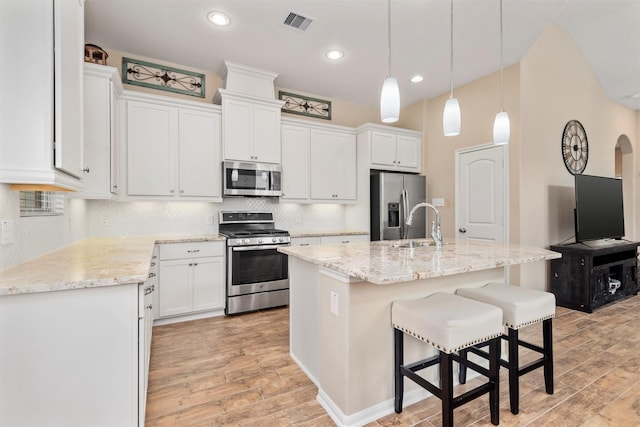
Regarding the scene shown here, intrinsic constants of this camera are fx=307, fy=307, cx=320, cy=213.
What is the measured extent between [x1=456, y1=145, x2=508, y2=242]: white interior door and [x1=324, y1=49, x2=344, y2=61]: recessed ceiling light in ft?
6.91

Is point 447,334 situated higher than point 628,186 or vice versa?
point 628,186

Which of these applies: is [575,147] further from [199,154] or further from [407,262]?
[199,154]

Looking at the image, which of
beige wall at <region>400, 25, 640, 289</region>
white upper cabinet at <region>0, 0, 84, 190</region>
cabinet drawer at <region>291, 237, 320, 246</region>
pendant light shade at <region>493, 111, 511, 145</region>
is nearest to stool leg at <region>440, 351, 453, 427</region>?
pendant light shade at <region>493, 111, 511, 145</region>

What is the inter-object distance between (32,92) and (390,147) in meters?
4.06

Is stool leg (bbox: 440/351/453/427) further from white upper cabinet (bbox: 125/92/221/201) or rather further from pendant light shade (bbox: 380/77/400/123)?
white upper cabinet (bbox: 125/92/221/201)

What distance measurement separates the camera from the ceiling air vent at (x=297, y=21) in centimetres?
288

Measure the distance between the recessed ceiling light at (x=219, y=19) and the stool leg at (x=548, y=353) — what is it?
351cm

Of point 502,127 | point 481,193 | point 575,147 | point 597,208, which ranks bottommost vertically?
point 597,208

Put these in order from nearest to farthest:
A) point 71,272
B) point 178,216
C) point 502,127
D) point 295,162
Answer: point 71,272
point 502,127
point 178,216
point 295,162

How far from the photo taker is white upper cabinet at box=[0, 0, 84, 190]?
1.25m

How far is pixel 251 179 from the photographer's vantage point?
3.79m

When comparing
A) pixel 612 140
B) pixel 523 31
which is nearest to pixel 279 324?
pixel 523 31

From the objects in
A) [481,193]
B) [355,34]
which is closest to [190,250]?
[355,34]

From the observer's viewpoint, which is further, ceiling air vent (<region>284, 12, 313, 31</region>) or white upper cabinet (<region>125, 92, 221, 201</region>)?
white upper cabinet (<region>125, 92, 221, 201</region>)
